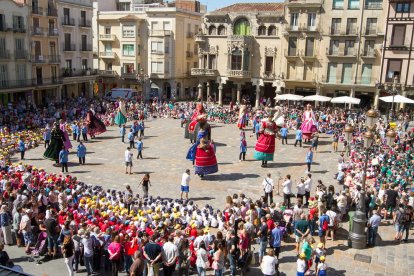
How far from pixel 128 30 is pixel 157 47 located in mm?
4500

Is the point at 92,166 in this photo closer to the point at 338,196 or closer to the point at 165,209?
the point at 165,209

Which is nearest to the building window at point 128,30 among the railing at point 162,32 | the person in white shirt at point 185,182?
the railing at point 162,32

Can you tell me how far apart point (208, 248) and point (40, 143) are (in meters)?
20.1

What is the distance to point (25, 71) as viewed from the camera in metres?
42.0

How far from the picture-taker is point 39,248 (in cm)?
1340

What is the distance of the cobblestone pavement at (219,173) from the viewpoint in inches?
526

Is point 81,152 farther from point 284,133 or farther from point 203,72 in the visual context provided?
point 203,72

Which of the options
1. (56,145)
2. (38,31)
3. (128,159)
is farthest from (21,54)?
(128,159)

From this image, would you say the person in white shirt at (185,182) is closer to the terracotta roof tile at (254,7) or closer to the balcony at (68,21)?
the balcony at (68,21)

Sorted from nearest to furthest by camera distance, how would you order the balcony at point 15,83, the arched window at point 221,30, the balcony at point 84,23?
1. the balcony at point 15,83
2. the balcony at point 84,23
3. the arched window at point 221,30

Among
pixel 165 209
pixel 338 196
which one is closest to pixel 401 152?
pixel 338 196

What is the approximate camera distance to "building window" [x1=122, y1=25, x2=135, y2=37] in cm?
5466

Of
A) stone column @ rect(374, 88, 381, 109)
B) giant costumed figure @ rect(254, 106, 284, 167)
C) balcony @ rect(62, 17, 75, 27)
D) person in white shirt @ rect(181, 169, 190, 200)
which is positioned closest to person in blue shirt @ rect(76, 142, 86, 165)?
person in white shirt @ rect(181, 169, 190, 200)

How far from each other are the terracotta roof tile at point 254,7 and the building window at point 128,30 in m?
11.0
